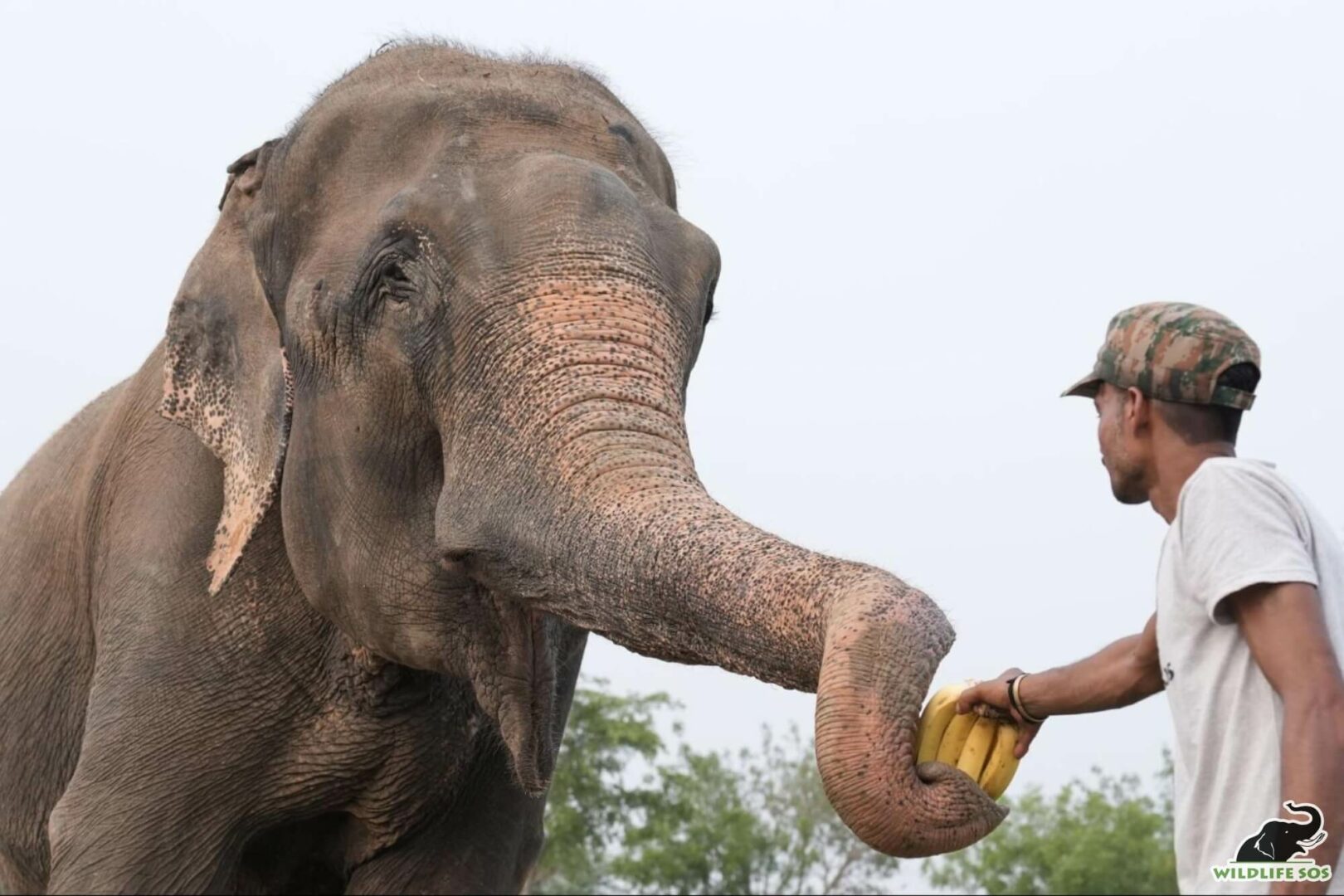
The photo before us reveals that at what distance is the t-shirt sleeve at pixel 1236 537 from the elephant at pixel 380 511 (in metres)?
0.76

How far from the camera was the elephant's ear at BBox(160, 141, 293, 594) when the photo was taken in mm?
4695

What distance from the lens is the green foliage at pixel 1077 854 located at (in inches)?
907

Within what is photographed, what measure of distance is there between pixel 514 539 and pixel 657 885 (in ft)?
67.1

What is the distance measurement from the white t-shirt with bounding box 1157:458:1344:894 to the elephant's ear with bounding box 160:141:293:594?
2.17m

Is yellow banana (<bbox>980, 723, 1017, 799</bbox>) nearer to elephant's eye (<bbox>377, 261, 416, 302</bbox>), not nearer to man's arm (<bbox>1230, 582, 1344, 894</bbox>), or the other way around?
man's arm (<bbox>1230, 582, 1344, 894</bbox>)

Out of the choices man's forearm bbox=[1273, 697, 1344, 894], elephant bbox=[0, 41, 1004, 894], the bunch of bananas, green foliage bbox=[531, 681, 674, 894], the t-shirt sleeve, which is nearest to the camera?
man's forearm bbox=[1273, 697, 1344, 894]

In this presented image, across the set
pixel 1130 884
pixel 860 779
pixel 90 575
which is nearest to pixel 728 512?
pixel 860 779

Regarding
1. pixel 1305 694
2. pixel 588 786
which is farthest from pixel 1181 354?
pixel 588 786

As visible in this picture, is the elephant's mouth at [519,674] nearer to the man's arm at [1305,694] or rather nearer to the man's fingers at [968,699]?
the man's fingers at [968,699]

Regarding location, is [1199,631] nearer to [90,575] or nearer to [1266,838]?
[1266,838]

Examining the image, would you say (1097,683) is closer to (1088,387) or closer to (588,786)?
(1088,387)

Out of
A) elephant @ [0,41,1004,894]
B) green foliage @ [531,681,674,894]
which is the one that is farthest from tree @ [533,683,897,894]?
elephant @ [0,41,1004,894]

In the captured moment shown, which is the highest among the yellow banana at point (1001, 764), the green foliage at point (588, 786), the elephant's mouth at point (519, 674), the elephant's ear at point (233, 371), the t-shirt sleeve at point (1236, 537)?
the green foliage at point (588, 786)

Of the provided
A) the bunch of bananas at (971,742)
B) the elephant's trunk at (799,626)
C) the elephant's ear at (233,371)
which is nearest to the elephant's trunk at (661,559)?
the elephant's trunk at (799,626)
